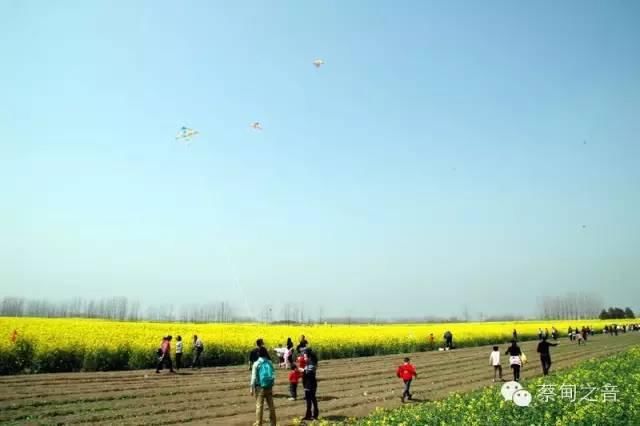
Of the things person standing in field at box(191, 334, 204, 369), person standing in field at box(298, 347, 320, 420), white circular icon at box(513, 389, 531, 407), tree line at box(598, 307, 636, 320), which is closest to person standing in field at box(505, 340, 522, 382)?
person standing in field at box(298, 347, 320, 420)

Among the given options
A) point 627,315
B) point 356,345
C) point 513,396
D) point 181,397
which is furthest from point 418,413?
point 627,315

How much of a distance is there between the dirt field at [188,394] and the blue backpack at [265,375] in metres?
1.62

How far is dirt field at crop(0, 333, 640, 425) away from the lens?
15.0 metres

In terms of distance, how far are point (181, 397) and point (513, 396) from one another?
11785 millimetres

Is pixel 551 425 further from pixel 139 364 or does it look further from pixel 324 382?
pixel 139 364

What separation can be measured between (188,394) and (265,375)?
696cm

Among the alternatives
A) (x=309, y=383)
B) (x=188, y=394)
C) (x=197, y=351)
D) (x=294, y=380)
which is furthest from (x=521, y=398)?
(x=197, y=351)

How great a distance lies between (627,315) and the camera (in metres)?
134

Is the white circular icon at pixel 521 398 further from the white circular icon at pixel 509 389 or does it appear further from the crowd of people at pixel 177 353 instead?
the crowd of people at pixel 177 353

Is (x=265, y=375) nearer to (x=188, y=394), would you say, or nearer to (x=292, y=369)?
(x=292, y=369)

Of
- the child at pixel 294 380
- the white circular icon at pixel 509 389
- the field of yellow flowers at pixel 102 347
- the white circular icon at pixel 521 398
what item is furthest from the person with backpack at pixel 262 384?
the field of yellow flowers at pixel 102 347

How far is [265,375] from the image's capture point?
44.9ft

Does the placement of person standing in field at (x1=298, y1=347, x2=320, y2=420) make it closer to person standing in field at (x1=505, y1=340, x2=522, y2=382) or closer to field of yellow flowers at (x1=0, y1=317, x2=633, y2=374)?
person standing in field at (x1=505, y1=340, x2=522, y2=382)

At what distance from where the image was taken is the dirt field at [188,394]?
15.0m
